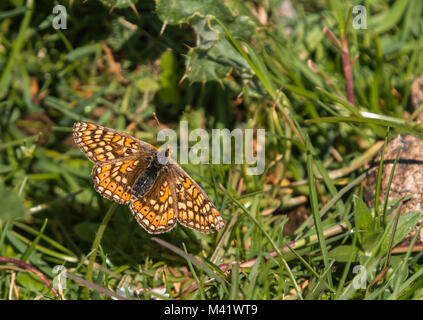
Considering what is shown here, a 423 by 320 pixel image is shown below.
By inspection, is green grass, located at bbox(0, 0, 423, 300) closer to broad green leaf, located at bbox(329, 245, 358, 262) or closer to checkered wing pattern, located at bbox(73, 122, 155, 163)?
broad green leaf, located at bbox(329, 245, 358, 262)

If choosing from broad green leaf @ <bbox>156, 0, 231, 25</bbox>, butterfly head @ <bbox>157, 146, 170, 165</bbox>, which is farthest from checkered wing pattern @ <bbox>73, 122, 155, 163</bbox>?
broad green leaf @ <bbox>156, 0, 231, 25</bbox>

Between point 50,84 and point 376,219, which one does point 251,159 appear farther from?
point 50,84

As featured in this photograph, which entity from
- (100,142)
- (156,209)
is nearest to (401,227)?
(156,209)

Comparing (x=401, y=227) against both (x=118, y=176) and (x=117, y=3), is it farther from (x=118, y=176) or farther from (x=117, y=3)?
(x=117, y=3)

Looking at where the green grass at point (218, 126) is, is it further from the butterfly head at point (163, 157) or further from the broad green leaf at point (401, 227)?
the butterfly head at point (163, 157)

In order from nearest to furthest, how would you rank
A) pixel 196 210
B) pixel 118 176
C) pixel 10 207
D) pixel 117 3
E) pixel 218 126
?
pixel 10 207 < pixel 196 210 < pixel 118 176 < pixel 117 3 < pixel 218 126

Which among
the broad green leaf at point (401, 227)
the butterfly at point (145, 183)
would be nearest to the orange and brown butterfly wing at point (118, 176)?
the butterfly at point (145, 183)

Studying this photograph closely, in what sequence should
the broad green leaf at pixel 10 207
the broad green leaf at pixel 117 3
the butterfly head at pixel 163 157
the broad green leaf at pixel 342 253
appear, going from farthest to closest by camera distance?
the broad green leaf at pixel 117 3 < the butterfly head at pixel 163 157 < the broad green leaf at pixel 342 253 < the broad green leaf at pixel 10 207
